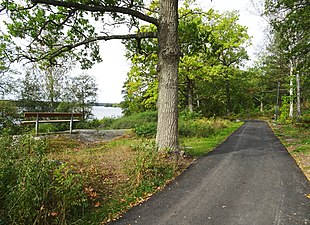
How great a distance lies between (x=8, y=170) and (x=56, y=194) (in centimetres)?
71

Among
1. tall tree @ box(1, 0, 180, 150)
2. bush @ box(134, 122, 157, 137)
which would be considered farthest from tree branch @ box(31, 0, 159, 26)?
bush @ box(134, 122, 157, 137)

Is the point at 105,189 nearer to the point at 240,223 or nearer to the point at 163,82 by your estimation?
the point at 240,223

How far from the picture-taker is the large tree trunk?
643 cm

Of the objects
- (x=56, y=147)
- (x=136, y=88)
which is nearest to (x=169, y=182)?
(x=56, y=147)

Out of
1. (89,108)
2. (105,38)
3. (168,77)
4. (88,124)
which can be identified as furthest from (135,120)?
(168,77)

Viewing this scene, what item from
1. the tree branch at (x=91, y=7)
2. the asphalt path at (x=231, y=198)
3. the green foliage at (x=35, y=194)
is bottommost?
the asphalt path at (x=231, y=198)

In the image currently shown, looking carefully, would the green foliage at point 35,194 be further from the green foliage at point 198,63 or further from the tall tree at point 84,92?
the tall tree at point 84,92

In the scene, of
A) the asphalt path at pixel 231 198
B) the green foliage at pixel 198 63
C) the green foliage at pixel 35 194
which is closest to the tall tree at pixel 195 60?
the green foliage at pixel 198 63

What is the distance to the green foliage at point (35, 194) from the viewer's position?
2.66 meters

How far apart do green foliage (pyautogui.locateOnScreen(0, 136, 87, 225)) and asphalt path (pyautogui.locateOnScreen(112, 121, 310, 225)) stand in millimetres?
742

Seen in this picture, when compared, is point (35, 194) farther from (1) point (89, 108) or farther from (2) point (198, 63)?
(1) point (89, 108)

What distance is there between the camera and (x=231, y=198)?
13.0ft

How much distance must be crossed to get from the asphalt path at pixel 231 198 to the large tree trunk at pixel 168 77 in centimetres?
114

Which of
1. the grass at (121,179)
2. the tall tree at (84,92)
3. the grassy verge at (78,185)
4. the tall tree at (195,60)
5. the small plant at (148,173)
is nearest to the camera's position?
the grassy verge at (78,185)
